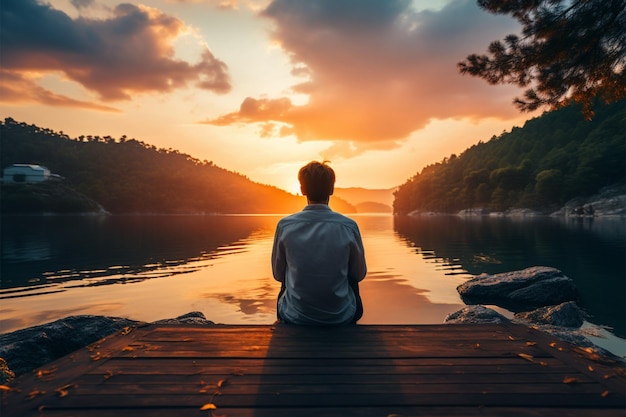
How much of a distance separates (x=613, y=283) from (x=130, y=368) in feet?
70.6

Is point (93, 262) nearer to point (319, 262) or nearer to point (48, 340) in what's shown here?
point (48, 340)

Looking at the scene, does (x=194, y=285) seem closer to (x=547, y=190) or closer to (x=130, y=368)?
(x=130, y=368)

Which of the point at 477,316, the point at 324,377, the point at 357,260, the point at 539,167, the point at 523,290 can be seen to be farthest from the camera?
the point at 539,167

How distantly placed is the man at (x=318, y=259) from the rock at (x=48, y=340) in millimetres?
4233

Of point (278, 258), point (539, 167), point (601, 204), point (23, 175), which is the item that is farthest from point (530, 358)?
point (23, 175)

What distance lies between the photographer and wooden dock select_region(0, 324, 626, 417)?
296 cm

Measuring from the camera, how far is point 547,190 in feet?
353

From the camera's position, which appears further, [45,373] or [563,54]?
[563,54]

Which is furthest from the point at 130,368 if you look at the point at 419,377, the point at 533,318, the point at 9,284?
the point at 9,284

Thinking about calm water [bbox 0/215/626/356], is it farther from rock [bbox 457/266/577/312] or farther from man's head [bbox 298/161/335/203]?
man's head [bbox 298/161/335/203]

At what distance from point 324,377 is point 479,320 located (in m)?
7.95

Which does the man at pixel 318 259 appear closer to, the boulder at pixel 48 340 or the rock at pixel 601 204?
the boulder at pixel 48 340

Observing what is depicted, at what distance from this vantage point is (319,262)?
4457mm

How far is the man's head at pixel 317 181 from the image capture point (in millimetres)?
4797
